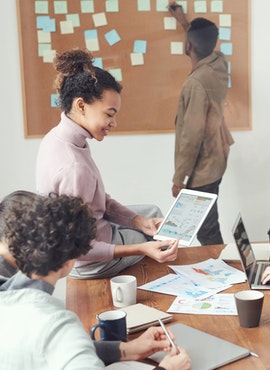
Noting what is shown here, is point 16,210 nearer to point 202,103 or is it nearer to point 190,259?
point 190,259

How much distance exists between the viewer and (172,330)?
1382 mm

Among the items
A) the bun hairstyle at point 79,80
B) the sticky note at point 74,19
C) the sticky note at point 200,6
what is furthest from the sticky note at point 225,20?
the bun hairstyle at point 79,80

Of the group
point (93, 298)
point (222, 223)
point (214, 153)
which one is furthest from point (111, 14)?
point (93, 298)

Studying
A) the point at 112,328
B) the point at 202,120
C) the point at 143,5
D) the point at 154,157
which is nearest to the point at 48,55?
the point at 143,5

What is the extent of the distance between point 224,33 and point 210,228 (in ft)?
4.10

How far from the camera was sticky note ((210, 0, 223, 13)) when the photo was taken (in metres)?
3.49

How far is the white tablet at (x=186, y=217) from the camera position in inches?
73.0

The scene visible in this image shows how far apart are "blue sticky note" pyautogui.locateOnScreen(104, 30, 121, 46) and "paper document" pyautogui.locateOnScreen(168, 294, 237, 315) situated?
2.27 metres

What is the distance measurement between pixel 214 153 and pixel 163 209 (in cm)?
53

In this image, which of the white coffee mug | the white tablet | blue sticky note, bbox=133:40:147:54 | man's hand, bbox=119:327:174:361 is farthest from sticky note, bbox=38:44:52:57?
man's hand, bbox=119:327:174:361

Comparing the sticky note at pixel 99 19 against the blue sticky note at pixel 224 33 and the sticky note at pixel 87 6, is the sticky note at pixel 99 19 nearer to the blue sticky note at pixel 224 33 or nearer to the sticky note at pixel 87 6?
the sticky note at pixel 87 6

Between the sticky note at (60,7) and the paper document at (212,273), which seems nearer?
the paper document at (212,273)

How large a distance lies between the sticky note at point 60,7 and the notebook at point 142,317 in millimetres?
2421

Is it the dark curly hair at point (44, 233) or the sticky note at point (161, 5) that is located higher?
the sticky note at point (161, 5)
